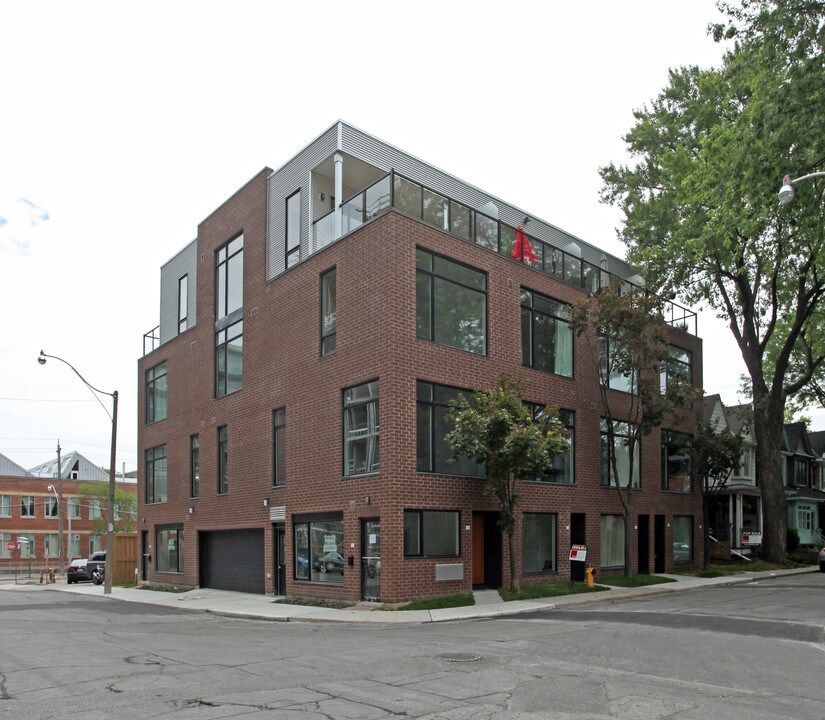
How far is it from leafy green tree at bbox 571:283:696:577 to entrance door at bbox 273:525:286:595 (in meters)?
10.8

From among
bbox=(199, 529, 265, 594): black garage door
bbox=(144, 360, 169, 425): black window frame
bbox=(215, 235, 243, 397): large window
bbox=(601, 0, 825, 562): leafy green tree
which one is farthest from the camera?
bbox=(144, 360, 169, 425): black window frame

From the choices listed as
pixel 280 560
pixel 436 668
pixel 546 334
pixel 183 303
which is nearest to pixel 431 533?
Result: pixel 280 560

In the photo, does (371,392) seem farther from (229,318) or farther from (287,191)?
(229,318)

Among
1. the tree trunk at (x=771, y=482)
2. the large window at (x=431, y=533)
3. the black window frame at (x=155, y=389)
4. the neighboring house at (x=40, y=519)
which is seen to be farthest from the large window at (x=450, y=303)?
the neighboring house at (x=40, y=519)

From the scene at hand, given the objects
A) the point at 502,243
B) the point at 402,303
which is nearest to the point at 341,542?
the point at 402,303

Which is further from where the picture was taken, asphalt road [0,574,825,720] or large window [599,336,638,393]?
large window [599,336,638,393]

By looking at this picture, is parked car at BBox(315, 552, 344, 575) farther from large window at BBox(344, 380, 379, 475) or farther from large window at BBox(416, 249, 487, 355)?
large window at BBox(416, 249, 487, 355)

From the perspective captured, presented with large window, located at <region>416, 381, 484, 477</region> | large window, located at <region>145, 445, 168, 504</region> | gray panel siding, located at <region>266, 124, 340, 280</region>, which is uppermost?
gray panel siding, located at <region>266, 124, 340, 280</region>

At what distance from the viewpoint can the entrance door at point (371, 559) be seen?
20.5m

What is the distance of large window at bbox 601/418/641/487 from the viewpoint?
28156 mm

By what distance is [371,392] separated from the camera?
843 inches

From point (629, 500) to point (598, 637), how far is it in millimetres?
14085

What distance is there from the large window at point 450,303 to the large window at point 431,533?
15.4 feet

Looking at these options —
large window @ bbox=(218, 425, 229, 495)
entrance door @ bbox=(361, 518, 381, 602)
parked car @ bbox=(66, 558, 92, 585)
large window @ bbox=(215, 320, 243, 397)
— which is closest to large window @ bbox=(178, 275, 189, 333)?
large window @ bbox=(215, 320, 243, 397)
